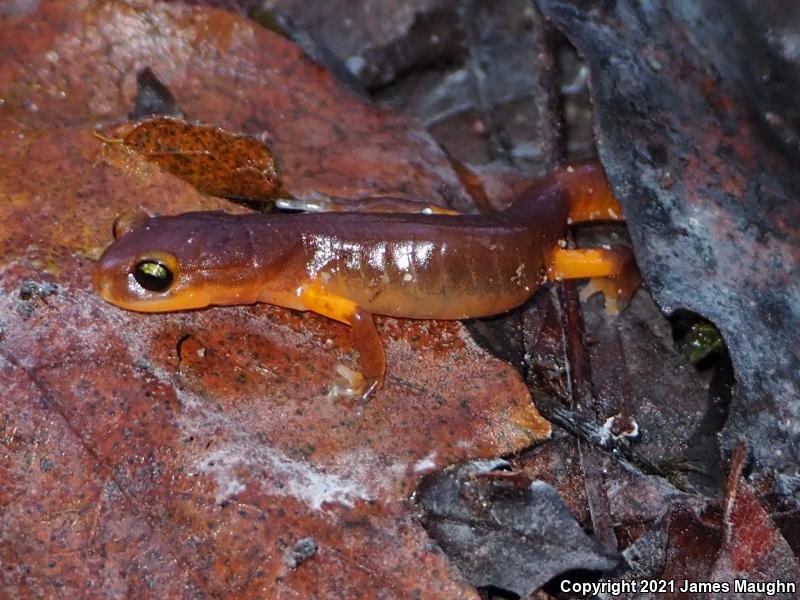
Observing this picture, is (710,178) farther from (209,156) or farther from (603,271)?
(209,156)

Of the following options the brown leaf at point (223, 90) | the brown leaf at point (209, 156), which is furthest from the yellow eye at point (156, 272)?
the brown leaf at point (223, 90)

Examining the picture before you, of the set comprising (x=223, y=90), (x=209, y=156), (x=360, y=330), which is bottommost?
(x=360, y=330)

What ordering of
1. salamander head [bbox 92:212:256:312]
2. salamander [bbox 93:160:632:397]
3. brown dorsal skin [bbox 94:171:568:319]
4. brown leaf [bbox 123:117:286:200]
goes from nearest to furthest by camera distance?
1. salamander head [bbox 92:212:256:312]
2. salamander [bbox 93:160:632:397]
3. brown dorsal skin [bbox 94:171:568:319]
4. brown leaf [bbox 123:117:286:200]

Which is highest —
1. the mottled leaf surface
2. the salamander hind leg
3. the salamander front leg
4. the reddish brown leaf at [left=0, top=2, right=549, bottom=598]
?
the mottled leaf surface

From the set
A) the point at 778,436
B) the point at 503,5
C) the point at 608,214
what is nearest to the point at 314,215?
the point at 608,214

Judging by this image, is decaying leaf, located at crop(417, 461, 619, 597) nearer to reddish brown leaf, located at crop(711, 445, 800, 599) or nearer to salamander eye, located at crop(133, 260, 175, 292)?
reddish brown leaf, located at crop(711, 445, 800, 599)

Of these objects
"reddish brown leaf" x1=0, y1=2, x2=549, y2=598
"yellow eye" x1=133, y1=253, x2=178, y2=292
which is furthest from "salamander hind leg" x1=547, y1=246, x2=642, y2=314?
"yellow eye" x1=133, y1=253, x2=178, y2=292

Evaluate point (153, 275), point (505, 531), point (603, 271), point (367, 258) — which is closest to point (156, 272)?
point (153, 275)
